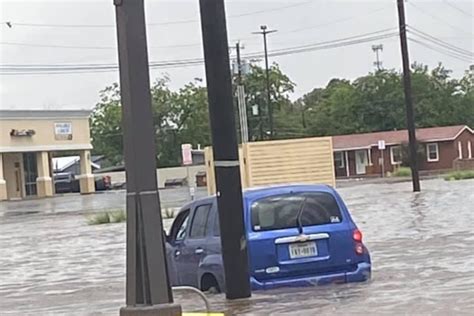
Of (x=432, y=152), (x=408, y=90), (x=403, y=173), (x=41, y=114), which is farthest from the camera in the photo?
(x=432, y=152)

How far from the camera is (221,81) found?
1146 centimetres

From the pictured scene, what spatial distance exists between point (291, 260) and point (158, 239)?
14.3 ft

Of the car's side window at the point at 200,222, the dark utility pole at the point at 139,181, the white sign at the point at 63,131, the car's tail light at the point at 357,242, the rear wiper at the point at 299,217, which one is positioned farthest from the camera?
the white sign at the point at 63,131

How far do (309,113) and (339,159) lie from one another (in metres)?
20.5

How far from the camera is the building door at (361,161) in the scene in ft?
291

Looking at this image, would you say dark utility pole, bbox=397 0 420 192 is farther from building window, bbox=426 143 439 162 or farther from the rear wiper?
building window, bbox=426 143 439 162

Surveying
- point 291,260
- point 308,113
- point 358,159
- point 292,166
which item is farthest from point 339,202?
point 308,113

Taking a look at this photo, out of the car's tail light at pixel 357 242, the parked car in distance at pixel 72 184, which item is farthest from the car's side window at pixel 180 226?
the parked car in distance at pixel 72 184

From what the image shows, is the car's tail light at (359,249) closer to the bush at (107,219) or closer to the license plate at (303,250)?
the license plate at (303,250)

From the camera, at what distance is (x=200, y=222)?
13.3 m

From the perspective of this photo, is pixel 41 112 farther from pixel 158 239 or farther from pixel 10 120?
pixel 158 239

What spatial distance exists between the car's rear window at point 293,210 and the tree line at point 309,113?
82.7 metres

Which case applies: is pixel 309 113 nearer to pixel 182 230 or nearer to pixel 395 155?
pixel 395 155

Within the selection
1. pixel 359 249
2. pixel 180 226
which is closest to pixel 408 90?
pixel 180 226
